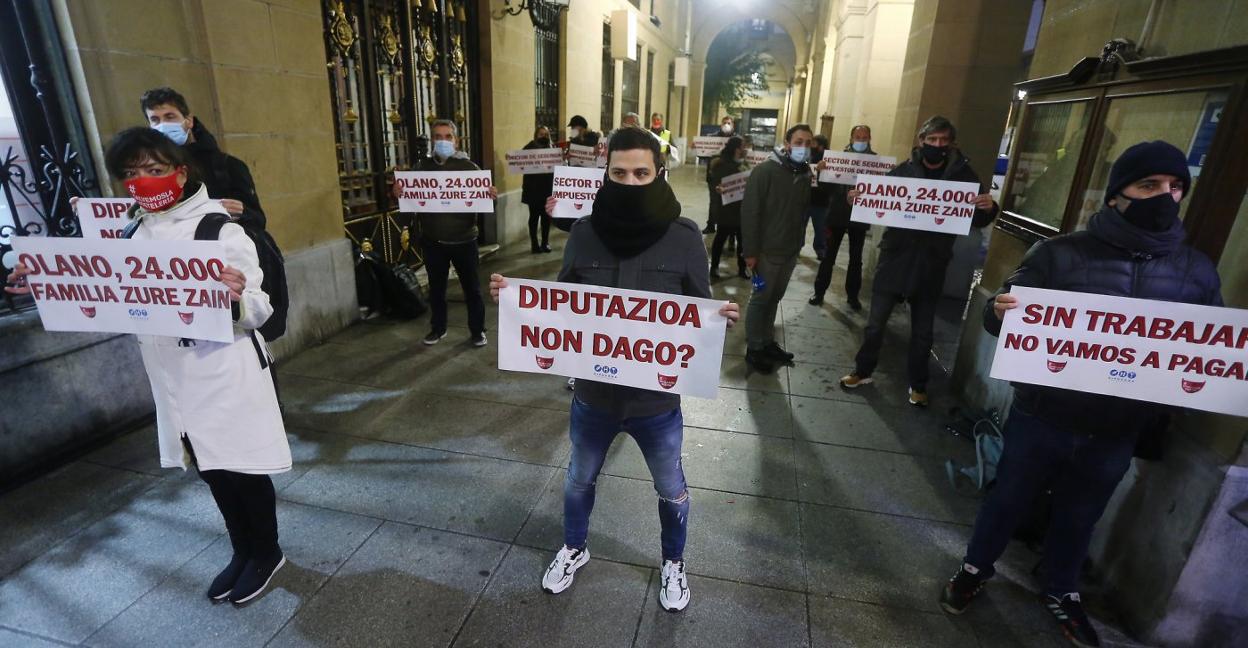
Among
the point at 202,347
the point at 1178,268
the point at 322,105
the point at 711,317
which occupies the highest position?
the point at 322,105

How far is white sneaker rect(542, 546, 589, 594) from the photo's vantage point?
280 centimetres

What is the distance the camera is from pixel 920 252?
4.58 meters

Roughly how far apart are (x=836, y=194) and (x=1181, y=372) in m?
5.46

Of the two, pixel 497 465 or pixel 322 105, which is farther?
pixel 322 105

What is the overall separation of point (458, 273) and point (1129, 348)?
4890 mm

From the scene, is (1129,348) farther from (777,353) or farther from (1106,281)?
(777,353)

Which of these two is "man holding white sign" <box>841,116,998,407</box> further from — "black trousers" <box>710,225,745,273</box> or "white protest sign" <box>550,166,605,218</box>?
"black trousers" <box>710,225,745,273</box>

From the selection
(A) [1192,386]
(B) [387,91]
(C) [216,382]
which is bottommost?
(C) [216,382]

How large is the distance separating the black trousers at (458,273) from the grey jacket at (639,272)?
340cm

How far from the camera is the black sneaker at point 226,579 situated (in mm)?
2723

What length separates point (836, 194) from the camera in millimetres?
7387

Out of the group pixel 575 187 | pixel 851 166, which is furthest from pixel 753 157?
pixel 575 187

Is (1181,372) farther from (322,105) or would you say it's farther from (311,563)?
(322,105)

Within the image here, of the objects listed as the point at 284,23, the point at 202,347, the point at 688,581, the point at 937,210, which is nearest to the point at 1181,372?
the point at 688,581
